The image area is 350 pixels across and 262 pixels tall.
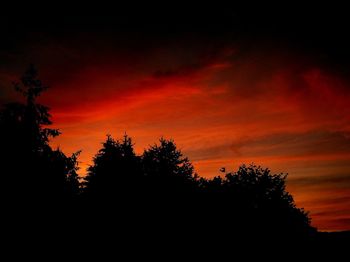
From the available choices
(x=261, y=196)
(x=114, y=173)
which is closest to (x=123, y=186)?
(x=114, y=173)

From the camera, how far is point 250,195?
191ft

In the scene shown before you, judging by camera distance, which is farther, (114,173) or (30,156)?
(114,173)

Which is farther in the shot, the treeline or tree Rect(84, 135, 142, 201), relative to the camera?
tree Rect(84, 135, 142, 201)

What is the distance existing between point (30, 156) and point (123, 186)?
46.7 feet

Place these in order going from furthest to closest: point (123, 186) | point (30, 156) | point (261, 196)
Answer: point (261, 196)
point (123, 186)
point (30, 156)

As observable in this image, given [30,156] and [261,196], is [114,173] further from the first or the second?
[261,196]

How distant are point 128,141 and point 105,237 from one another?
53.0 ft

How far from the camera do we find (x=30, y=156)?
24.2 meters

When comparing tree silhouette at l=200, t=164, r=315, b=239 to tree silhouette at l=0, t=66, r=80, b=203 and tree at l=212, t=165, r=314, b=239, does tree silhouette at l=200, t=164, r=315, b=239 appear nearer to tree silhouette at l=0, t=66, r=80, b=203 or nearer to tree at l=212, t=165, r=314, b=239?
tree at l=212, t=165, r=314, b=239

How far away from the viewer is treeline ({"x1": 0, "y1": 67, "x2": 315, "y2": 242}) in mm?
23656

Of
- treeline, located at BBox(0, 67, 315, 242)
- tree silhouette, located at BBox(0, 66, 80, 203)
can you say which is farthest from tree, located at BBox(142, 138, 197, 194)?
tree silhouette, located at BBox(0, 66, 80, 203)

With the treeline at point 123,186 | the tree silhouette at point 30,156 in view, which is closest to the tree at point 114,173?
the treeline at point 123,186

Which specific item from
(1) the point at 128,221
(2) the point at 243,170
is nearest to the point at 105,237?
(1) the point at 128,221

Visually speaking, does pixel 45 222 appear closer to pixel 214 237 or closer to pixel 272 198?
pixel 214 237
